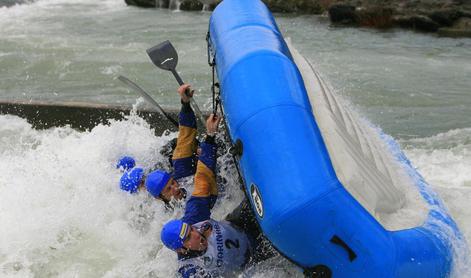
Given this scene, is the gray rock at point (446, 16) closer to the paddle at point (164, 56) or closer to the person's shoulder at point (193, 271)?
the paddle at point (164, 56)

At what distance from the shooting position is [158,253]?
438cm

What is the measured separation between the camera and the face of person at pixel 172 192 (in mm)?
4141

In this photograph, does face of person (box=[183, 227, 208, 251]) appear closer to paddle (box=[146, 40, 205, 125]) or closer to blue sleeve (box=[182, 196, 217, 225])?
blue sleeve (box=[182, 196, 217, 225])

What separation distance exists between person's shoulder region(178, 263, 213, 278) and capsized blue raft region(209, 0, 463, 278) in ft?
1.88

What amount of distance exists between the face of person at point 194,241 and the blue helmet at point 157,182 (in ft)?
2.11

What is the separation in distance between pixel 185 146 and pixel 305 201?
1.75 meters

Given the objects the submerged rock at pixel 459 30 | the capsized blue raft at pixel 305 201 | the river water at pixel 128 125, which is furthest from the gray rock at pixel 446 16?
the capsized blue raft at pixel 305 201

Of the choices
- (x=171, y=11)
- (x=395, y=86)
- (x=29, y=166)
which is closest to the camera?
(x=29, y=166)

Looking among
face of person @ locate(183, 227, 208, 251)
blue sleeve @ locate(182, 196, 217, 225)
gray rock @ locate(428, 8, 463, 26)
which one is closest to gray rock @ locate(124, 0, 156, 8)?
gray rock @ locate(428, 8, 463, 26)

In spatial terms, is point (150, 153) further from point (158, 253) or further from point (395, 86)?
point (395, 86)


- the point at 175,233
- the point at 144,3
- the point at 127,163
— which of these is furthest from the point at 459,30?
the point at 175,233

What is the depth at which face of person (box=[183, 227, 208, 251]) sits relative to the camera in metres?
3.48

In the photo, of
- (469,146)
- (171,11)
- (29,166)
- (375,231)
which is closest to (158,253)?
(375,231)

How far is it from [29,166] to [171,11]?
1373 cm
